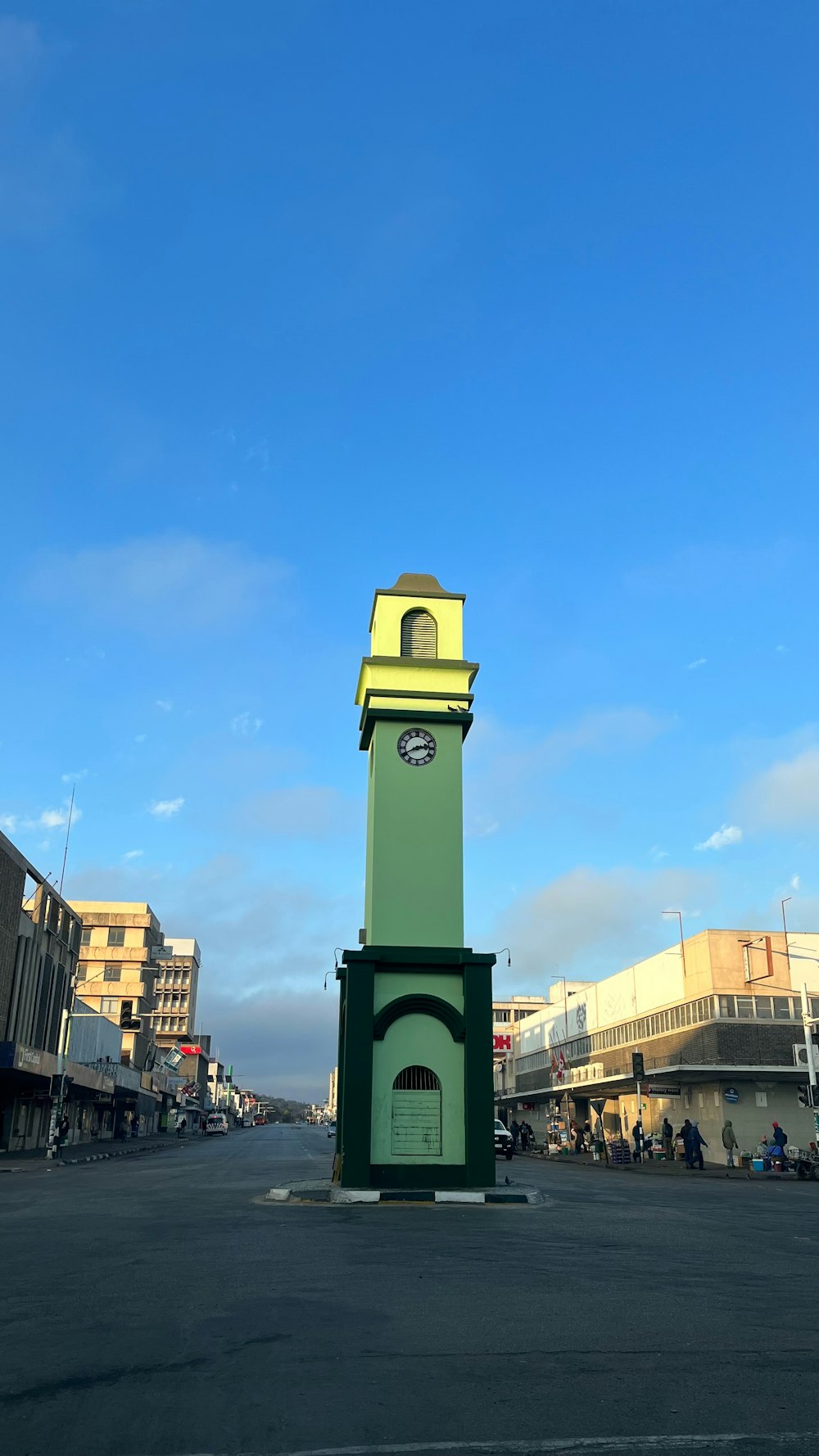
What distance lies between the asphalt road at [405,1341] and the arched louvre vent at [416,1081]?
9.20 metres

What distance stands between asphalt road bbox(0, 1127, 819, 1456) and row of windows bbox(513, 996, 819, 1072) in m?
32.2

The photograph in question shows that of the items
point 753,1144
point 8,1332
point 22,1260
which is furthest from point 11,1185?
point 753,1144

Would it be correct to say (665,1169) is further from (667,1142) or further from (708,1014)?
(708,1014)

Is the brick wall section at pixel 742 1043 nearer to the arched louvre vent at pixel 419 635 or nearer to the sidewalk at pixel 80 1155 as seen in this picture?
the arched louvre vent at pixel 419 635

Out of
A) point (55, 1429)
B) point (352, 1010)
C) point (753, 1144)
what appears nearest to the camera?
point (55, 1429)

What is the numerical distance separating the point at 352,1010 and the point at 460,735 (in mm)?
7842

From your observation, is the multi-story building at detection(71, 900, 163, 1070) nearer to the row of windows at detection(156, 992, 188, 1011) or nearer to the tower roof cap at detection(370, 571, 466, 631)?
the row of windows at detection(156, 992, 188, 1011)

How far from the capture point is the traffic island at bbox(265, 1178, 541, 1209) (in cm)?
2364

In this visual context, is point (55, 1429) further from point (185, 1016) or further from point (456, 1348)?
point (185, 1016)

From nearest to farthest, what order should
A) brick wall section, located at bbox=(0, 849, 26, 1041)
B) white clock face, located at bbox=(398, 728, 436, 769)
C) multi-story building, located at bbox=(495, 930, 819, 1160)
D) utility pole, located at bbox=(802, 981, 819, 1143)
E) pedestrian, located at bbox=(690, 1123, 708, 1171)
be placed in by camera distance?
white clock face, located at bbox=(398, 728, 436, 769) → utility pole, located at bbox=(802, 981, 819, 1143) → pedestrian, located at bbox=(690, 1123, 708, 1171) → brick wall section, located at bbox=(0, 849, 26, 1041) → multi-story building, located at bbox=(495, 930, 819, 1160)

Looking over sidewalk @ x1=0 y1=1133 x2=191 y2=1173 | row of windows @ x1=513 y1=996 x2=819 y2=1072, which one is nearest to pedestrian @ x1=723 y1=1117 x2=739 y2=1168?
row of windows @ x1=513 y1=996 x2=819 y2=1072

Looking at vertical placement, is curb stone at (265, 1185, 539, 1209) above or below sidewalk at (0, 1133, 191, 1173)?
above

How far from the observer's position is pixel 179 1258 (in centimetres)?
1275

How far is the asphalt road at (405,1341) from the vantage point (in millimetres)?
6059
